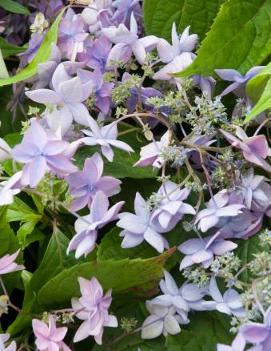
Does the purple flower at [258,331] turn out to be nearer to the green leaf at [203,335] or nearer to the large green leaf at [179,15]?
the green leaf at [203,335]

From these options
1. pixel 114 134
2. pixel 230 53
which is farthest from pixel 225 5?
pixel 114 134

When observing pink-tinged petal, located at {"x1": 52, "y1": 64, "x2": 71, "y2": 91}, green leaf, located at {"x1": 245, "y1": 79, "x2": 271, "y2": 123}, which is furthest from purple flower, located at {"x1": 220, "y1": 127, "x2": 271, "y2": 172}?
pink-tinged petal, located at {"x1": 52, "y1": 64, "x2": 71, "y2": 91}

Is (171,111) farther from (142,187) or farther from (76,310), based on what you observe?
(76,310)

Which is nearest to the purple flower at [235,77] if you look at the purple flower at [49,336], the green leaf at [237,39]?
the green leaf at [237,39]

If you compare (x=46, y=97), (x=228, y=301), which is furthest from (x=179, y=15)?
(x=228, y=301)

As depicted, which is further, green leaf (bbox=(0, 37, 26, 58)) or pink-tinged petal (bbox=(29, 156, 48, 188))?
green leaf (bbox=(0, 37, 26, 58))

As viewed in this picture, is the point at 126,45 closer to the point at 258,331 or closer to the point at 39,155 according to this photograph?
the point at 39,155

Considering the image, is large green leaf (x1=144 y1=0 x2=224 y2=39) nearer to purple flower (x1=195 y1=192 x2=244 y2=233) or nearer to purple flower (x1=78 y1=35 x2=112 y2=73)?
purple flower (x1=78 y1=35 x2=112 y2=73)
